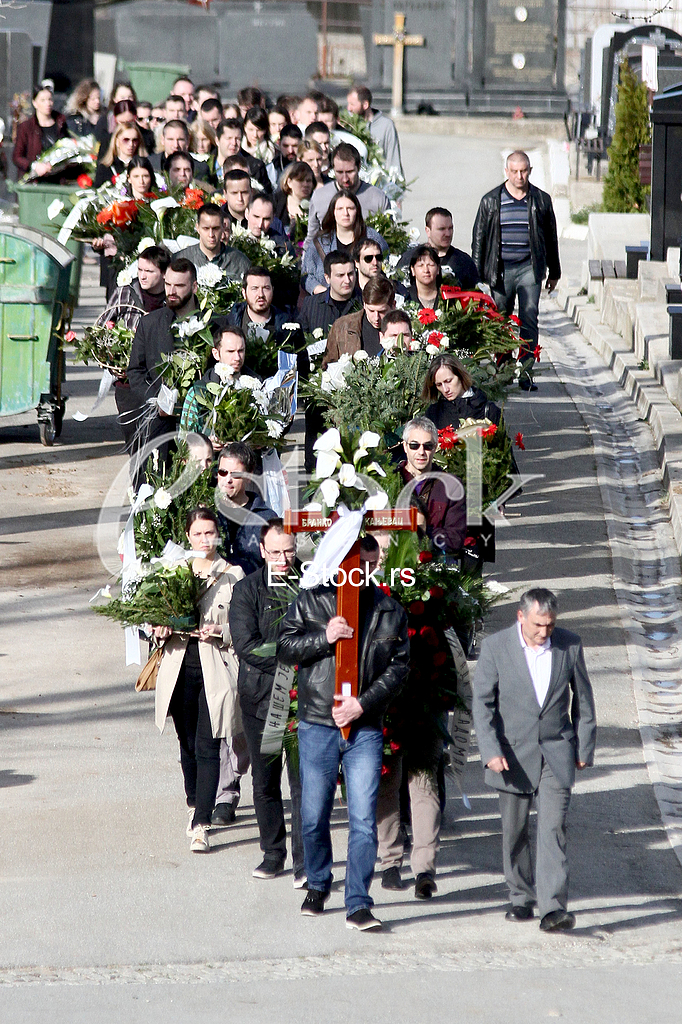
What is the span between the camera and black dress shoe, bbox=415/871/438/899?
5.95 meters

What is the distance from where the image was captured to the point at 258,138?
46.7ft

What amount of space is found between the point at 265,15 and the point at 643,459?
30717mm

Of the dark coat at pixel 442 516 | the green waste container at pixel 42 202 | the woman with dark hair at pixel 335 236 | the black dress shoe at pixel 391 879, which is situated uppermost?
the green waste container at pixel 42 202

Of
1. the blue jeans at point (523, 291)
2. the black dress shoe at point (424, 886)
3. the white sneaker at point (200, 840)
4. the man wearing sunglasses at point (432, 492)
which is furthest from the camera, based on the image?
the blue jeans at point (523, 291)

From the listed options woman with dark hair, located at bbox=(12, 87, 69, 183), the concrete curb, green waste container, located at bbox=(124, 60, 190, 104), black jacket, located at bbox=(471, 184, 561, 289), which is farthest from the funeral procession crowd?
green waste container, located at bbox=(124, 60, 190, 104)

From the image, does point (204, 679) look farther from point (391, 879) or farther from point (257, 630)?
point (391, 879)

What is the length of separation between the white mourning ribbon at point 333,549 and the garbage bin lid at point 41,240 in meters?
7.12

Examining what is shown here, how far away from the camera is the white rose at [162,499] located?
677 centimetres

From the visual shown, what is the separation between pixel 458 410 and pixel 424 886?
290 cm

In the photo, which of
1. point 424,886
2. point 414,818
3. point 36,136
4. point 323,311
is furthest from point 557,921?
point 36,136

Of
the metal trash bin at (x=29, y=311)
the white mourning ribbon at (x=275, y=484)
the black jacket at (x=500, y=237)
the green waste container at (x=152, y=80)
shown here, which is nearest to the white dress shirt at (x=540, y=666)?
the white mourning ribbon at (x=275, y=484)

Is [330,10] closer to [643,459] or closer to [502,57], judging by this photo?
[502,57]

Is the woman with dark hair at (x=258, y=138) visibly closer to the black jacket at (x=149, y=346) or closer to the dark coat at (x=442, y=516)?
the black jacket at (x=149, y=346)

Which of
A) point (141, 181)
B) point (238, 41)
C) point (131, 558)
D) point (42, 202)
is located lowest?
point (131, 558)
